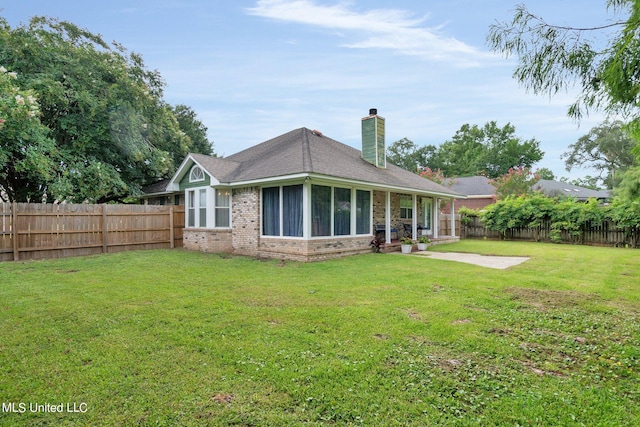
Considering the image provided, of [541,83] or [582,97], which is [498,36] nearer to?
[541,83]

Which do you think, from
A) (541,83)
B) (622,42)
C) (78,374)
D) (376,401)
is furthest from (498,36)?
(78,374)

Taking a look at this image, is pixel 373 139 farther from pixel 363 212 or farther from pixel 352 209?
pixel 352 209

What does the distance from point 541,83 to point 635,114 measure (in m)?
0.83

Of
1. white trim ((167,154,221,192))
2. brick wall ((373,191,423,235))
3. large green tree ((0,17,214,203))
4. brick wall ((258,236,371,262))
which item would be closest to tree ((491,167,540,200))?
brick wall ((373,191,423,235))

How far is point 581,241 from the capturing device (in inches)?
628

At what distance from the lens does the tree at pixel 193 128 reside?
2330 cm

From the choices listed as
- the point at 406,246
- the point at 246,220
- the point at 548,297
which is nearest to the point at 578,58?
the point at 548,297

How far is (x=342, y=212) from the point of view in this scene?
37.3 ft

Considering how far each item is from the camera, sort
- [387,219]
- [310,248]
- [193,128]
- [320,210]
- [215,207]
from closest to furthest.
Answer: [310,248] → [320,210] → [215,207] → [387,219] → [193,128]

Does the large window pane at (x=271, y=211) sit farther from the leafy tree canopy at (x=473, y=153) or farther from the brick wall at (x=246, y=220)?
the leafy tree canopy at (x=473, y=153)

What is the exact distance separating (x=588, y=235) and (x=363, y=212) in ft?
37.9

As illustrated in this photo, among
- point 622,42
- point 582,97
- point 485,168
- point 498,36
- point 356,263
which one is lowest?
point 356,263

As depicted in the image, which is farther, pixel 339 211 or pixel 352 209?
pixel 352 209

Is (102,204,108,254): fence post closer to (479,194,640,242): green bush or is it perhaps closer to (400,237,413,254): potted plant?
(400,237,413,254): potted plant
